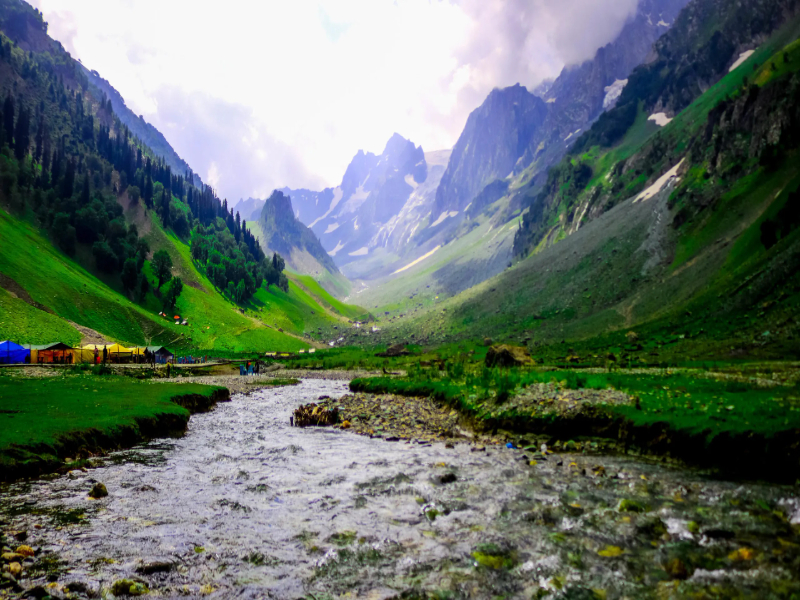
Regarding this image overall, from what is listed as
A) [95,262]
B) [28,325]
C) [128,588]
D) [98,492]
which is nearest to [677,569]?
[128,588]

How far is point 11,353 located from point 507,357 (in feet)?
225

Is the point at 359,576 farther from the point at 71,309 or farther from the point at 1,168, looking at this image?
the point at 1,168

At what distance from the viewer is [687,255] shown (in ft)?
258

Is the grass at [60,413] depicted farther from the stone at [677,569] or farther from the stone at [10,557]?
the stone at [677,569]

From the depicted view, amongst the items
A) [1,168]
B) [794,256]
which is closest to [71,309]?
[1,168]

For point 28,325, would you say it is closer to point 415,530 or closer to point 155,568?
point 155,568

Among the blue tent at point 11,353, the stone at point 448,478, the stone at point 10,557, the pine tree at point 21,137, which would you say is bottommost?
the stone at point 448,478

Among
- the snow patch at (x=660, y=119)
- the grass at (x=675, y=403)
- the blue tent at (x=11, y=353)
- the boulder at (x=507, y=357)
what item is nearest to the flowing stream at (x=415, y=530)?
the grass at (x=675, y=403)

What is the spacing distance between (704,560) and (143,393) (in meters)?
34.9

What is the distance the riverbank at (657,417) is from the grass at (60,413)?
1959 cm

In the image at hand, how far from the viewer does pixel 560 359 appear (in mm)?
57719

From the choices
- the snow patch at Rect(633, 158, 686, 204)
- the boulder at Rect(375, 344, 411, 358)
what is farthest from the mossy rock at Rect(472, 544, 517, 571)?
the snow patch at Rect(633, 158, 686, 204)

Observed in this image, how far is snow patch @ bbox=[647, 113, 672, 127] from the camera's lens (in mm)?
172988

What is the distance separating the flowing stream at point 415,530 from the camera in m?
8.74
